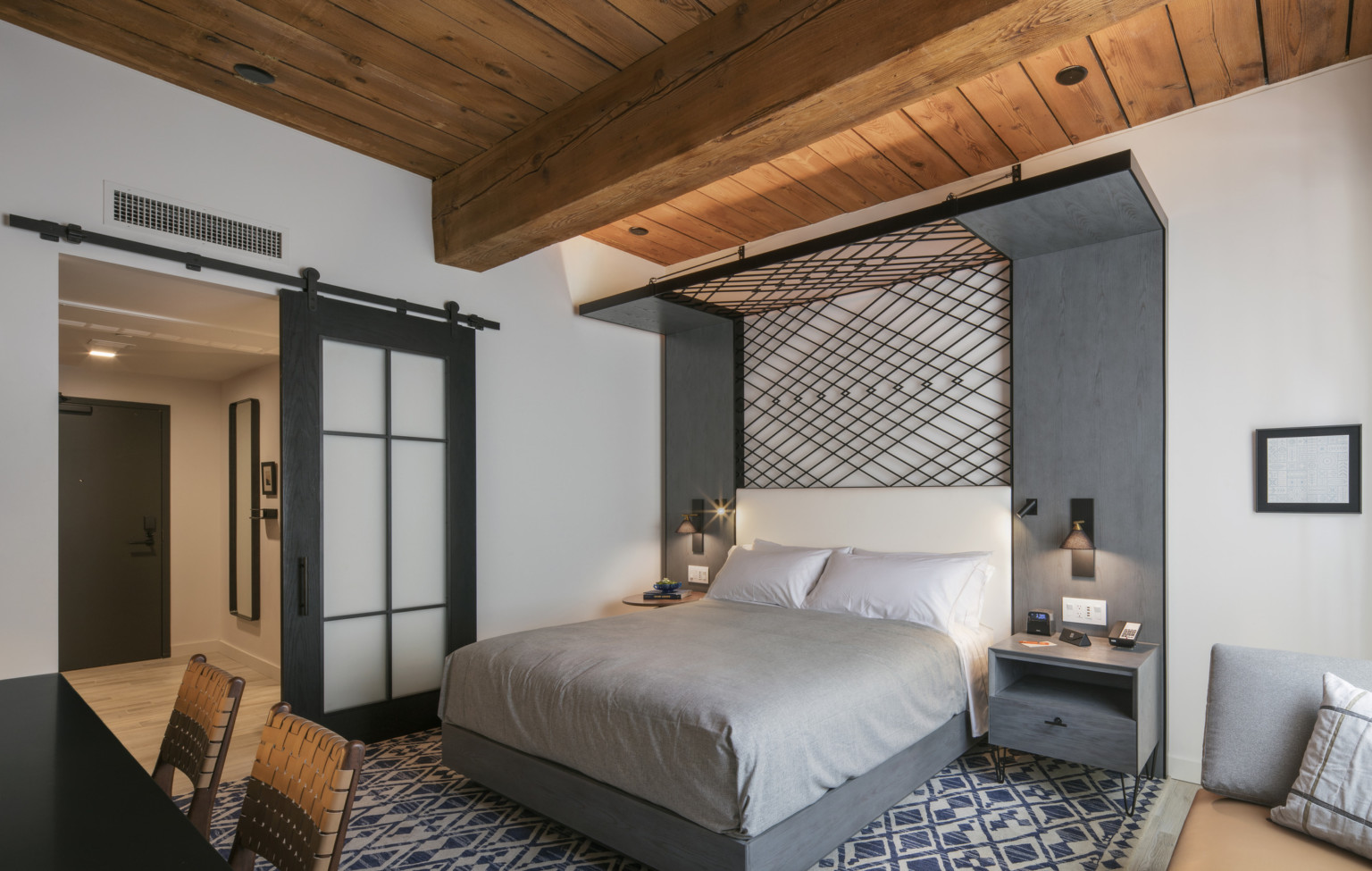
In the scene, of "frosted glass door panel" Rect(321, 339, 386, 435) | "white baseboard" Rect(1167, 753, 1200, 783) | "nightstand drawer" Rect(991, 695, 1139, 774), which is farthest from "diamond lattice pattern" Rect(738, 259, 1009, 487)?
"frosted glass door panel" Rect(321, 339, 386, 435)

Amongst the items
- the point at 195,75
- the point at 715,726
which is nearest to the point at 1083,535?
the point at 715,726

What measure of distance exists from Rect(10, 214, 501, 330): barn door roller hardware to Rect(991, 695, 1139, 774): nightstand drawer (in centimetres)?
325

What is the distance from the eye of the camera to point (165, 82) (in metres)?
3.06

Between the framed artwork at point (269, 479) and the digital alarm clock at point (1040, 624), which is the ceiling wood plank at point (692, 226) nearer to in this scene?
the digital alarm clock at point (1040, 624)

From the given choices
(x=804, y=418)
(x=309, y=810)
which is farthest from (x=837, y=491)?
(x=309, y=810)

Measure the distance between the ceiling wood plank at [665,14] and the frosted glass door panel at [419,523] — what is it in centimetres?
233

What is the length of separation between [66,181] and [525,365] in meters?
2.21

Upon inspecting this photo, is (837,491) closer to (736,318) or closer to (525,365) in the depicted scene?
(736,318)

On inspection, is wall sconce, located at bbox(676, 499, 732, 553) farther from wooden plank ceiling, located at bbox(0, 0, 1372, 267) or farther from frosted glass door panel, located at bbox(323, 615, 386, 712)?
wooden plank ceiling, located at bbox(0, 0, 1372, 267)

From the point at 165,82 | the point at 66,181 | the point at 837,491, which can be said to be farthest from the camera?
the point at 837,491

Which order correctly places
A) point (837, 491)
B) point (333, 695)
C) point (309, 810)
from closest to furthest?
point (309, 810) < point (333, 695) < point (837, 491)

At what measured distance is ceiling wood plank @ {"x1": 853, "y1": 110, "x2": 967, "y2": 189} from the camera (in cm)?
327

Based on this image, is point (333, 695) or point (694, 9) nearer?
point (694, 9)

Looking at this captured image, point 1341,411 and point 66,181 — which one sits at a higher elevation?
point 66,181
